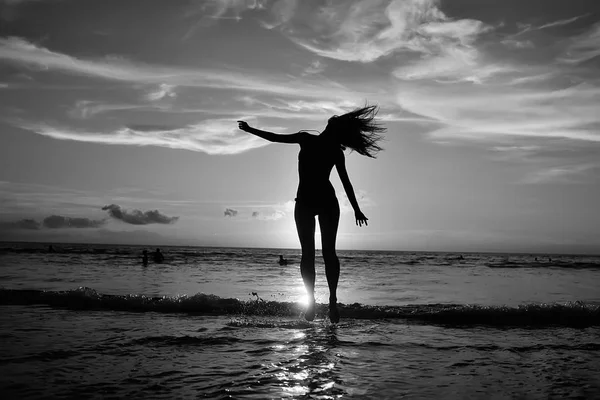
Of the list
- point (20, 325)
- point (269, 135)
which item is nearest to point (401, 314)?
point (269, 135)

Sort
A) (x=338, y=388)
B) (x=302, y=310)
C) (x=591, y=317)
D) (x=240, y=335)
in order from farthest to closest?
(x=302, y=310) < (x=591, y=317) < (x=240, y=335) < (x=338, y=388)

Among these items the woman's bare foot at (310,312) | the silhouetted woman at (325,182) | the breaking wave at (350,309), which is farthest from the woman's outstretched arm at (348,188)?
the breaking wave at (350,309)

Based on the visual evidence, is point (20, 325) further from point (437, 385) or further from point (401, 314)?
point (401, 314)

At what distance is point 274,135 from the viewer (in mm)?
6219

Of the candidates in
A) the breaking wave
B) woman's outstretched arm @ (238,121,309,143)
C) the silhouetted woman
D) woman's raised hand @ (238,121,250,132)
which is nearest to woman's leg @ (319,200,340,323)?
the silhouetted woman

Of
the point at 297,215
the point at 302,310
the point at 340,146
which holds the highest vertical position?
the point at 340,146

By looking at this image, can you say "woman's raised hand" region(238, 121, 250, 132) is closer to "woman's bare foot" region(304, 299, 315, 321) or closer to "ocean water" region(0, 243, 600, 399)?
"woman's bare foot" region(304, 299, 315, 321)

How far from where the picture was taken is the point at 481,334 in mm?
5715

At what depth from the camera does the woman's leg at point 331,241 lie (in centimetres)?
605

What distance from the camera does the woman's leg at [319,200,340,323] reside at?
605cm

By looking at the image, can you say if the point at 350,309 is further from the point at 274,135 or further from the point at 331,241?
the point at 274,135

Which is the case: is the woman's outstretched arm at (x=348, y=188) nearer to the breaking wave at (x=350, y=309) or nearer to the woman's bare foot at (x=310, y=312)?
the woman's bare foot at (x=310, y=312)

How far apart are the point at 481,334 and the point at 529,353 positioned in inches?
50.8

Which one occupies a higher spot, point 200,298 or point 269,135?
point 269,135
